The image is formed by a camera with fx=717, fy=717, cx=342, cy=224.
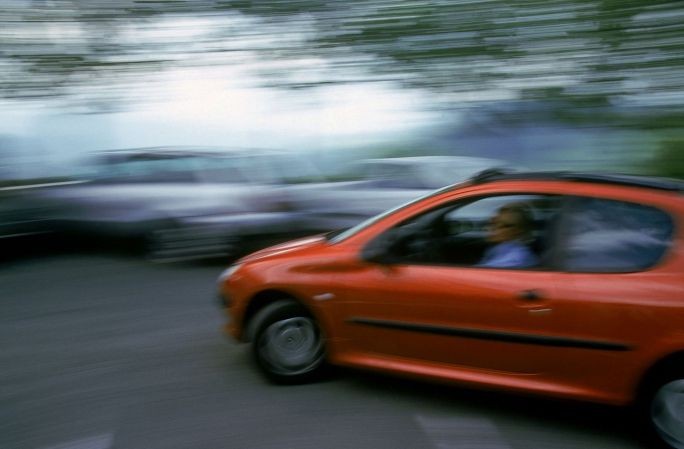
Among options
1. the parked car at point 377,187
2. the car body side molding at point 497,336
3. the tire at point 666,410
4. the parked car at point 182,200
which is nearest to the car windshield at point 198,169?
the parked car at point 182,200

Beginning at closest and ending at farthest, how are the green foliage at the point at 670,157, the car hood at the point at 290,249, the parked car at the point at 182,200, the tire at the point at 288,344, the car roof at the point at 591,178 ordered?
the car roof at the point at 591,178
the tire at the point at 288,344
the car hood at the point at 290,249
the green foliage at the point at 670,157
the parked car at the point at 182,200

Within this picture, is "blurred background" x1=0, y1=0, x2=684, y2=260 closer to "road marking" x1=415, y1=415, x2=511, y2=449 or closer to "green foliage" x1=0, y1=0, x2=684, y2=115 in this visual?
"green foliage" x1=0, y1=0, x2=684, y2=115

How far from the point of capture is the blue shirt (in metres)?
3.92

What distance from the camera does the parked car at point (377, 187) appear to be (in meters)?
8.37

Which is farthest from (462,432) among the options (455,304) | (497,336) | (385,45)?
(385,45)

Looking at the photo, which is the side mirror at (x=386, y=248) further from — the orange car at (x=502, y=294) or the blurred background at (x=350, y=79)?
the blurred background at (x=350, y=79)

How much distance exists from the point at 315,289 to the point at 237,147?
5.15m

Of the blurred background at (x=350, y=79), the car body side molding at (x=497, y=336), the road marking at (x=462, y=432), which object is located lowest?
the road marking at (x=462, y=432)

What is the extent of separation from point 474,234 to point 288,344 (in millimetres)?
1360

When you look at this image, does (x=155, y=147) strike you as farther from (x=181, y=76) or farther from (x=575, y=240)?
(x=575, y=240)

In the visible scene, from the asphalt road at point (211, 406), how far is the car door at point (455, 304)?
338 mm

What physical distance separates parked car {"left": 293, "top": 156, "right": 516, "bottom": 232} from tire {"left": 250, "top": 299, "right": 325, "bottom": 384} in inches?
156

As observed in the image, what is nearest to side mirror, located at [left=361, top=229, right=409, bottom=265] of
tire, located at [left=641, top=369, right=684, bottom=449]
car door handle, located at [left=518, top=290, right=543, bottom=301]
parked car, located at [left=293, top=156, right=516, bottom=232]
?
car door handle, located at [left=518, top=290, right=543, bottom=301]

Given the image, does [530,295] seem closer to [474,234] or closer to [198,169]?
[474,234]
